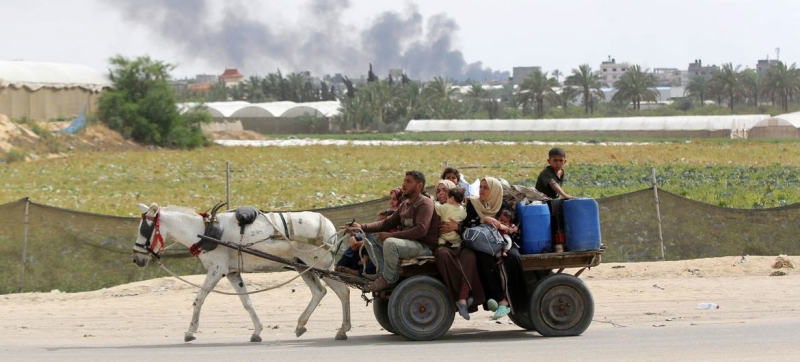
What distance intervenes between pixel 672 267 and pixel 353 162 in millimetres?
35339

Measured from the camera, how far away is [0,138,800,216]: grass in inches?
1296

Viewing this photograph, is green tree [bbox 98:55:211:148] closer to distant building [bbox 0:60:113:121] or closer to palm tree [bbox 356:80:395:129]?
distant building [bbox 0:60:113:121]

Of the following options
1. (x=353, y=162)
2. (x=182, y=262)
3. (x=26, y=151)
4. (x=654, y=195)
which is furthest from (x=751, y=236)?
(x=26, y=151)

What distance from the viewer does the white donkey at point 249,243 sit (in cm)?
1312

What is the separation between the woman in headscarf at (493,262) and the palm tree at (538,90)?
12764cm

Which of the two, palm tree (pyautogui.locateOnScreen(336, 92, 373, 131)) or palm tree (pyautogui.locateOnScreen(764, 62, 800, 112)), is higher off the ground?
palm tree (pyautogui.locateOnScreen(764, 62, 800, 112))

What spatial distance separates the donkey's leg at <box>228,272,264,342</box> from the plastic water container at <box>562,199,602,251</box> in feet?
12.2

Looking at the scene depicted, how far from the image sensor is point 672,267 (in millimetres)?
19484

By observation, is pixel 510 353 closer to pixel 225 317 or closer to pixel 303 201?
pixel 225 317

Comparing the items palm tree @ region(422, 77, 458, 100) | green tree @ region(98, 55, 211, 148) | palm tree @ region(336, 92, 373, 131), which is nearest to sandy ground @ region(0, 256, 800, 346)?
green tree @ region(98, 55, 211, 148)

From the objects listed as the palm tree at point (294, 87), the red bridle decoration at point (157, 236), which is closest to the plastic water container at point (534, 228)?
the red bridle decoration at point (157, 236)

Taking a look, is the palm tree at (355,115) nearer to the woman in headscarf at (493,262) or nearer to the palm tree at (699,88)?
the palm tree at (699,88)

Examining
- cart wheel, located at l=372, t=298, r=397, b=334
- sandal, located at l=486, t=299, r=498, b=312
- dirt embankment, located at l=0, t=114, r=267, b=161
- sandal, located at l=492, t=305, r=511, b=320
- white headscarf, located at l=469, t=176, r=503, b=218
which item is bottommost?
cart wheel, located at l=372, t=298, r=397, b=334

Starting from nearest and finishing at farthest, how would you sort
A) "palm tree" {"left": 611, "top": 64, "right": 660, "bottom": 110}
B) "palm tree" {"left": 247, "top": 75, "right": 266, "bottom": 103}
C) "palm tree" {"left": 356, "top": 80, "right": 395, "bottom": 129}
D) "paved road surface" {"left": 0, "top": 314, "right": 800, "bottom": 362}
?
"paved road surface" {"left": 0, "top": 314, "right": 800, "bottom": 362} < "palm tree" {"left": 356, "top": 80, "right": 395, "bottom": 129} < "palm tree" {"left": 611, "top": 64, "right": 660, "bottom": 110} < "palm tree" {"left": 247, "top": 75, "right": 266, "bottom": 103}
